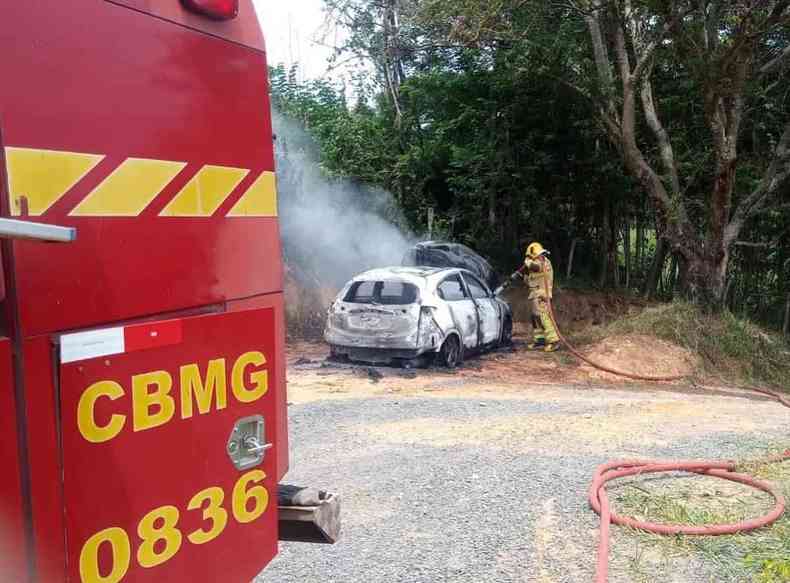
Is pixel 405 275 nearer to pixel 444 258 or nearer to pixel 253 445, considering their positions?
pixel 444 258

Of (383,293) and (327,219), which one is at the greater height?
(327,219)

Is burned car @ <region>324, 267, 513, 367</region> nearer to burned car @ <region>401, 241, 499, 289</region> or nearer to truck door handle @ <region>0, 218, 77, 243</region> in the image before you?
burned car @ <region>401, 241, 499, 289</region>

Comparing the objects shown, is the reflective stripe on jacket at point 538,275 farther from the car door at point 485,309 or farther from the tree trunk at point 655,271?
the tree trunk at point 655,271

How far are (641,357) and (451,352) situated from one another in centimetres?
309

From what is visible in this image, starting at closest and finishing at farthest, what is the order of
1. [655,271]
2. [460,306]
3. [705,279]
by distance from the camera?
[460,306]
[705,279]
[655,271]

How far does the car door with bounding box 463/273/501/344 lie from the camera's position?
12.4m

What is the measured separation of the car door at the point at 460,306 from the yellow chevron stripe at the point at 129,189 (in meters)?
9.22

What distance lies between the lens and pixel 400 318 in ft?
35.4

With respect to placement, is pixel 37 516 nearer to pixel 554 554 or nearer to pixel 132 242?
pixel 132 242

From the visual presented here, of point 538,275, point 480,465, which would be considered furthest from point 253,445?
point 538,275

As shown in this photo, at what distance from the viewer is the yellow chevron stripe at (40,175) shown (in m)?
1.62

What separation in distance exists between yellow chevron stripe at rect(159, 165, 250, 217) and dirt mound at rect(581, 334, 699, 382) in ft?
32.9

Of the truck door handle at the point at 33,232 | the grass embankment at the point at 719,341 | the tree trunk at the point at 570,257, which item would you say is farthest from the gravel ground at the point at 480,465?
the tree trunk at the point at 570,257

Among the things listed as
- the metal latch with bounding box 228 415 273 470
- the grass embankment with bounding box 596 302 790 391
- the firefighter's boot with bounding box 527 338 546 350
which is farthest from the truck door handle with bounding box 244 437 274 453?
the firefighter's boot with bounding box 527 338 546 350
